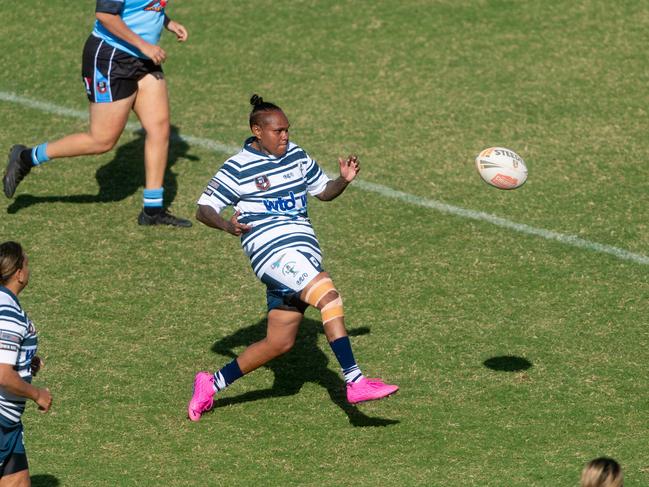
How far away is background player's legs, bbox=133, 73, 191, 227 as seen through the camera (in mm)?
11031

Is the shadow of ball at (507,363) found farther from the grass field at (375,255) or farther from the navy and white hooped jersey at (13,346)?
the navy and white hooped jersey at (13,346)

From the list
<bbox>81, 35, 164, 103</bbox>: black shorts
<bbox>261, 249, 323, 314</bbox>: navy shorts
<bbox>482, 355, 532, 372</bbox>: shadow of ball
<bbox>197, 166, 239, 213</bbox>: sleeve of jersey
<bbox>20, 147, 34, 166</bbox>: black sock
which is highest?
<bbox>81, 35, 164, 103</bbox>: black shorts

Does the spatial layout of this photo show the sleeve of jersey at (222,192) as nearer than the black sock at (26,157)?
Yes

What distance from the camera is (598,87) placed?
13.5m

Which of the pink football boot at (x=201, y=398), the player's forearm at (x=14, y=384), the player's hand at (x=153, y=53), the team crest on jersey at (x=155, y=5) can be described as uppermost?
the team crest on jersey at (x=155, y=5)

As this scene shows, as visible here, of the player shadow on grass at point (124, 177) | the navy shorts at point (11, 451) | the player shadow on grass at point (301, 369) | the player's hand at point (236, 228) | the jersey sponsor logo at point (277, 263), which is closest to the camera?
the navy shorts at point (11, 451)

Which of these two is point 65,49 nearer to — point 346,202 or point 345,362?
point 346,202

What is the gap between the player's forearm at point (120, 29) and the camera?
10.6 metres

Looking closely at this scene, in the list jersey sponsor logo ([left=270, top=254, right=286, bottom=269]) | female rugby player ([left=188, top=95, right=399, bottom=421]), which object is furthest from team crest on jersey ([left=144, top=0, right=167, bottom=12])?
jersey sponsor logo ([left=270, top=254, right=286, bottom=269])

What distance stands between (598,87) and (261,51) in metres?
3.82

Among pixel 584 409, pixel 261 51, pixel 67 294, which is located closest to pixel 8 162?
pixel 67 294

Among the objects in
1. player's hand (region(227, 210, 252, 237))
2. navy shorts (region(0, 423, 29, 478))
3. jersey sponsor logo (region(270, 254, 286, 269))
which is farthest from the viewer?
jersey sponsor logo (region(270, 254, 286, 269))

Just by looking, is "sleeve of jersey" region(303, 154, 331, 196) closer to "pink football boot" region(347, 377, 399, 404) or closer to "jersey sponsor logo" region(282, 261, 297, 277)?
"jersey sponsor logo" region(282, 261, 297, 277)

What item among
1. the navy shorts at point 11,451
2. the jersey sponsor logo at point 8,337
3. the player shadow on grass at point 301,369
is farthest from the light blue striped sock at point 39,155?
the jersey sponsor logo at point 8,337
